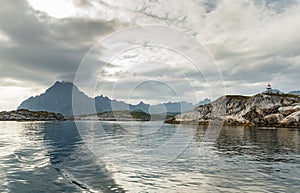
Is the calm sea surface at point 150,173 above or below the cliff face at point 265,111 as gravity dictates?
below

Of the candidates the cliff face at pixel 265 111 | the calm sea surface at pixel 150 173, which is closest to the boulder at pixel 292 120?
the cliff face at pixel 265 111

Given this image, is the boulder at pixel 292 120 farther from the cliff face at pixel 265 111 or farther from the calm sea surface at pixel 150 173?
the calm sea surface at pixel 150 173

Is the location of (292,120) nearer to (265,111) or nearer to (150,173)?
(265,111)

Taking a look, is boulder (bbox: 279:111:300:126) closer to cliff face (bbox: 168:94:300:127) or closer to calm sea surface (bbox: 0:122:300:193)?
cliff face (bbox: 168:94:300:127)

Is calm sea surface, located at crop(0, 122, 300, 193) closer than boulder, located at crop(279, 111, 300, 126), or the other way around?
calm sea surface, located at crop(0, 122, 300, 193)

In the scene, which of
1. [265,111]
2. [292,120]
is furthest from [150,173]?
[265,111]

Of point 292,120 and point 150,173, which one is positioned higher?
point 292,120

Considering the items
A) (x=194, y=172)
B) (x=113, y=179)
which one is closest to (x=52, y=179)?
(x=113, y=179)

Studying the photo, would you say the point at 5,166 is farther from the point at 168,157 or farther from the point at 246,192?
the point at 246,192

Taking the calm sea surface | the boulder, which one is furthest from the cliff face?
the calm sea surface

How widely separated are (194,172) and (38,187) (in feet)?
62.3

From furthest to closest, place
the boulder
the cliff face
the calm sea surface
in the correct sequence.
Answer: the cliff face
the boulder
the calm sea surface

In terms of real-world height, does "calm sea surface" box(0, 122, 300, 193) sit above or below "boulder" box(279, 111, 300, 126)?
below

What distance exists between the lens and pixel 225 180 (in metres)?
29.4
